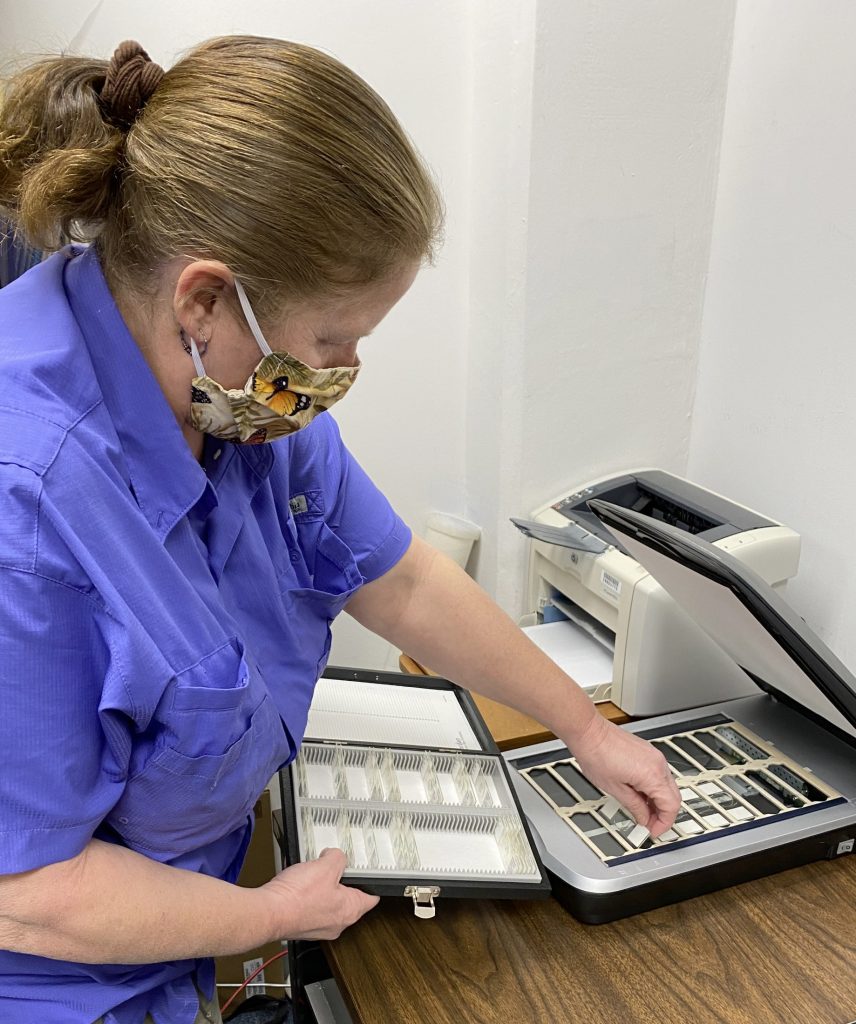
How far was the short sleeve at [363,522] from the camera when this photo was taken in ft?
3.25

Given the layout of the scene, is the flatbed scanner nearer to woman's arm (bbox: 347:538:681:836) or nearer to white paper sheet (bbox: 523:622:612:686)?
woman's arm (bbox: 347:538:681:836)

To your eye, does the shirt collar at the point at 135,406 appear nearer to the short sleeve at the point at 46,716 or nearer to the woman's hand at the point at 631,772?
the short sleeve at the point at 46,716

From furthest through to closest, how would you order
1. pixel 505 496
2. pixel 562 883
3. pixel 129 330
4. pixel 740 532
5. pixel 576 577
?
pixel 505 496, pixel 576 577, pixel 740 532, pixel 562 883, pixel 129 330

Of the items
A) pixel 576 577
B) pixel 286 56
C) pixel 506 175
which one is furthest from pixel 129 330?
pixel 506 175

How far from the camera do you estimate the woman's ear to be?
645mm

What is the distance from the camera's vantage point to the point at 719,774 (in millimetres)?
1023

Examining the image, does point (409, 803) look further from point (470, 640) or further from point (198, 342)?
point (198, 342)

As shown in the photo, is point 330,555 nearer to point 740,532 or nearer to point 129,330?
point 129,330

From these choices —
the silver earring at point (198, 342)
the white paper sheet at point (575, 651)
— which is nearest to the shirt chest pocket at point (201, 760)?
the silver earring at point (198, 342)

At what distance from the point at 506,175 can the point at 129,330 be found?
1.02 meters

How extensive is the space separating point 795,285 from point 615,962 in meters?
1.04

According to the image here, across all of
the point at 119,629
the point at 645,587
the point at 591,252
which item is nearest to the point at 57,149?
the point at 119,629

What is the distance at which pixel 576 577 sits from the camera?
143cm

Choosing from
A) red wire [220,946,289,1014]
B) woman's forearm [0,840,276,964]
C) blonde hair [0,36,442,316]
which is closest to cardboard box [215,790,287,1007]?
red wire [220,946,289,1014]
